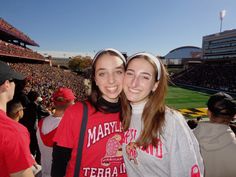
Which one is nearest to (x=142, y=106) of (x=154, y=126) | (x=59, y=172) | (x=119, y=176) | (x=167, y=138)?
(x=154, y=126)

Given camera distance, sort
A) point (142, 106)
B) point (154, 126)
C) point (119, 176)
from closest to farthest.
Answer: point (154, 126), point (142, 106), point (119, 176)

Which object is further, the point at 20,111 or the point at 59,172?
the point at 20,111

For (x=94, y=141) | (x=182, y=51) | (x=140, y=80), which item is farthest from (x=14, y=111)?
(x=182, y=51)

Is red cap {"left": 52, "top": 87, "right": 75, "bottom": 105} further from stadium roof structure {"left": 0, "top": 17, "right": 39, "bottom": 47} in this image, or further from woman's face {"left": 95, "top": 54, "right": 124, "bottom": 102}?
stadium roof structure {"left": 0, "top": 17, "right": 39, "bottom": 47}

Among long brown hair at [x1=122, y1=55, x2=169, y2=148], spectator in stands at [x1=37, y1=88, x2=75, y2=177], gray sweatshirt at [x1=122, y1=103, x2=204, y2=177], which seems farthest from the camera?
spectator in stands at [x1=37, y1=88, x2=75, y2=177]

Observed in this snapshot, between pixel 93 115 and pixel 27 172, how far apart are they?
0.73 m

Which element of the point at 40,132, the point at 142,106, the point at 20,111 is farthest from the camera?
the point at 20,111

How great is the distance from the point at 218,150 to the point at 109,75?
54.6 inches

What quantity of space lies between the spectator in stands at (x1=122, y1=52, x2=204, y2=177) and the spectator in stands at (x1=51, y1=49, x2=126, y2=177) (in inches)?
5.0

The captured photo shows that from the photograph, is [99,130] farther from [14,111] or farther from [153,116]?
[14,111]

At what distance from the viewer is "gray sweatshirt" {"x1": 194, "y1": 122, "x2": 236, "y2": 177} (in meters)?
2.45

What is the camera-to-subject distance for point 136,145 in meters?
2.01

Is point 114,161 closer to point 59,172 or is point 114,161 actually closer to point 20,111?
point 59,172

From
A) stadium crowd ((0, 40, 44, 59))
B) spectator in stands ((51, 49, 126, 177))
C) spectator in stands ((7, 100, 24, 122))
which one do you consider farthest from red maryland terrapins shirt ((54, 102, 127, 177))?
stadium crowd ((0, 40, 44, 59))
